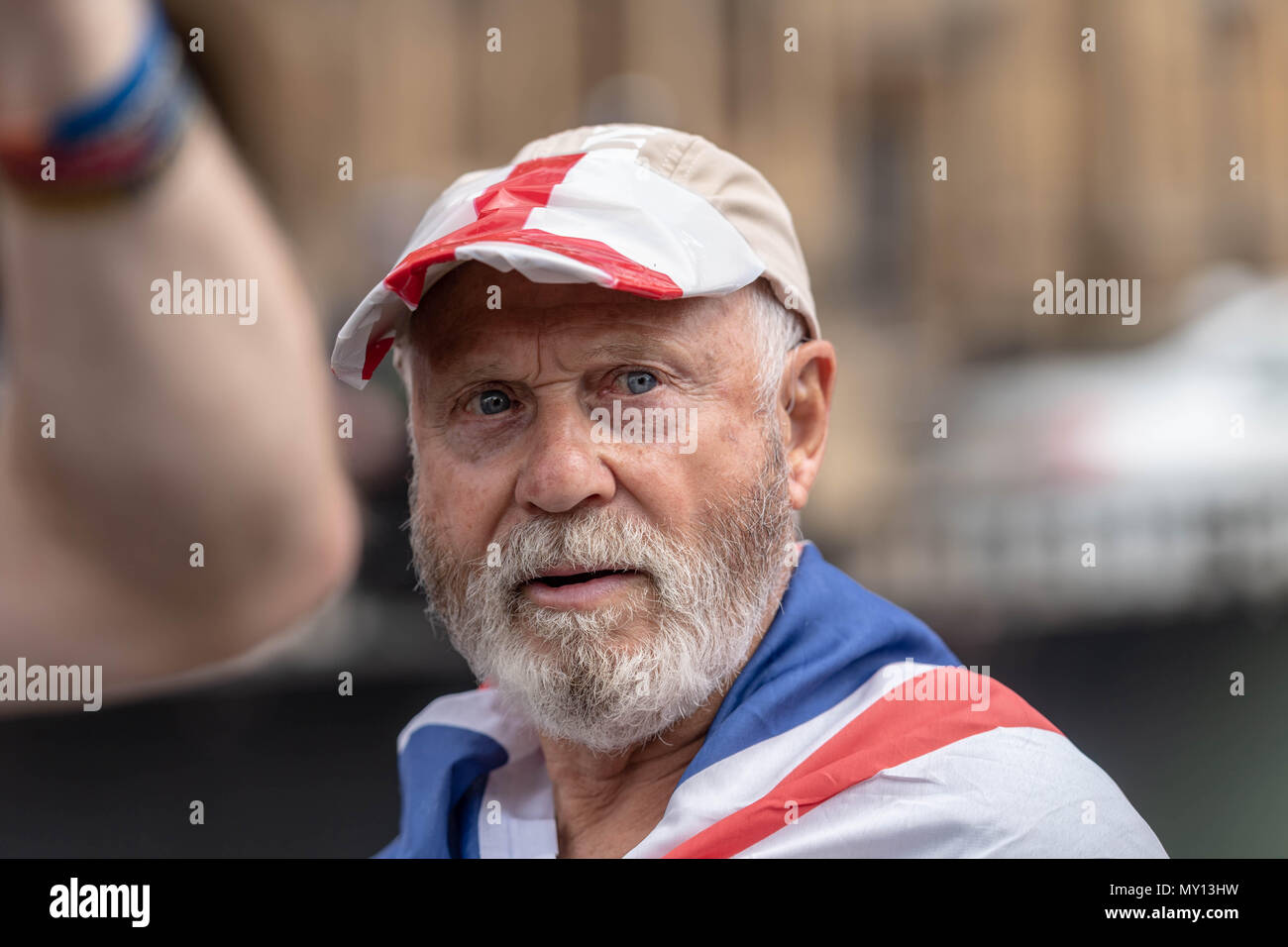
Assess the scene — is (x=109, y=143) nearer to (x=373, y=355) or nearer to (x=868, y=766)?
(x=373, y=355)

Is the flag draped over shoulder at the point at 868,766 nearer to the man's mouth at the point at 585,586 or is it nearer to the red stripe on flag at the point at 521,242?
the man's mouth at the point at 585,586

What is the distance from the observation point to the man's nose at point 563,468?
4.72 feet

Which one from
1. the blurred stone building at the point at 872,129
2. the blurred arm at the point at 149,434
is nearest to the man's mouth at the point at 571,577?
the blurred arm at the point at 149,434

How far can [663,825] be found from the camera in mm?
1516

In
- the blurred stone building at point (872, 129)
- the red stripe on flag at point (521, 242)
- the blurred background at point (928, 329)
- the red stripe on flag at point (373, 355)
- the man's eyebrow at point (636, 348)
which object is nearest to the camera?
the red stripe on flag at point (521, 242)

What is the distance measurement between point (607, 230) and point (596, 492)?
334 mm

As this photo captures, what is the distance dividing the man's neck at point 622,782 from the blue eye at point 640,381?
37 cm

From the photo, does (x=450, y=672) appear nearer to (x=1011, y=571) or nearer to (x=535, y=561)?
(x=1011, y=571)

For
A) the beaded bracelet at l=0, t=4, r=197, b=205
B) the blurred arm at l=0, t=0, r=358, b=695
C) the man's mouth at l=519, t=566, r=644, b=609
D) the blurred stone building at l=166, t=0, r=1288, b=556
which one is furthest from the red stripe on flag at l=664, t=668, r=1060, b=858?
the blurred stone building at l=166, t=0, r=1288, b=556

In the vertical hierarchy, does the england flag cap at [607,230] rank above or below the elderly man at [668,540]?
above

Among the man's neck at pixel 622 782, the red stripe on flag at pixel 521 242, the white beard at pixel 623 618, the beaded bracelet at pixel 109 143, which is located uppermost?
the beaded bracelet at pixel 109 143

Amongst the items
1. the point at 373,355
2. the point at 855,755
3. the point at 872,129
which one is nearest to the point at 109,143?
the point at 373,355

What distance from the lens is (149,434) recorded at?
191 centimetres

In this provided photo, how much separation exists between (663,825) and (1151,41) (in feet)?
9.55
